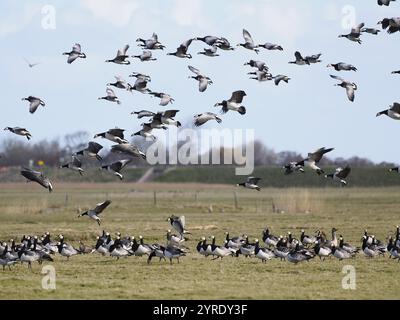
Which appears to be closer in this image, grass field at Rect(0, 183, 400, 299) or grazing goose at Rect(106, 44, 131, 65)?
grass field at Rect(0, 183, 400, 299)

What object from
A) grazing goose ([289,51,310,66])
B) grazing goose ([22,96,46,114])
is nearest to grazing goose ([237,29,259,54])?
grazing goose ([289,51,310,66])

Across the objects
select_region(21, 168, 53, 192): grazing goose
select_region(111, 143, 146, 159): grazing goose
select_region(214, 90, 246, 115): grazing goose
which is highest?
select_region(214, 90, 246, 115): grazing goose

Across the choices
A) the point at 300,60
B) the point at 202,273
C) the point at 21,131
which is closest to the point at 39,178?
the point at 21,131

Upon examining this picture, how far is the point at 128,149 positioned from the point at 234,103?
10.5 feet

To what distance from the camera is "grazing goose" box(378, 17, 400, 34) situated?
26078 mm

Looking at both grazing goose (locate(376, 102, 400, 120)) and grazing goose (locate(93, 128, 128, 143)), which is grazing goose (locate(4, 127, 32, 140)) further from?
grazing goose (locate(376, 102, 400, 120))

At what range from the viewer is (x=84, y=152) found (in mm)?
28922

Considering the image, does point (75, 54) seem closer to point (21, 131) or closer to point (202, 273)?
Result: point (21, 131)

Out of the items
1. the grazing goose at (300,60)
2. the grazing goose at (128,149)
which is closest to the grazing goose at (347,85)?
the grazing goose at (300,60)

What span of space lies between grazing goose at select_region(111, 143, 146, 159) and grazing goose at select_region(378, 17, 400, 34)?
7.33m

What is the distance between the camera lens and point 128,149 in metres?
28.0
